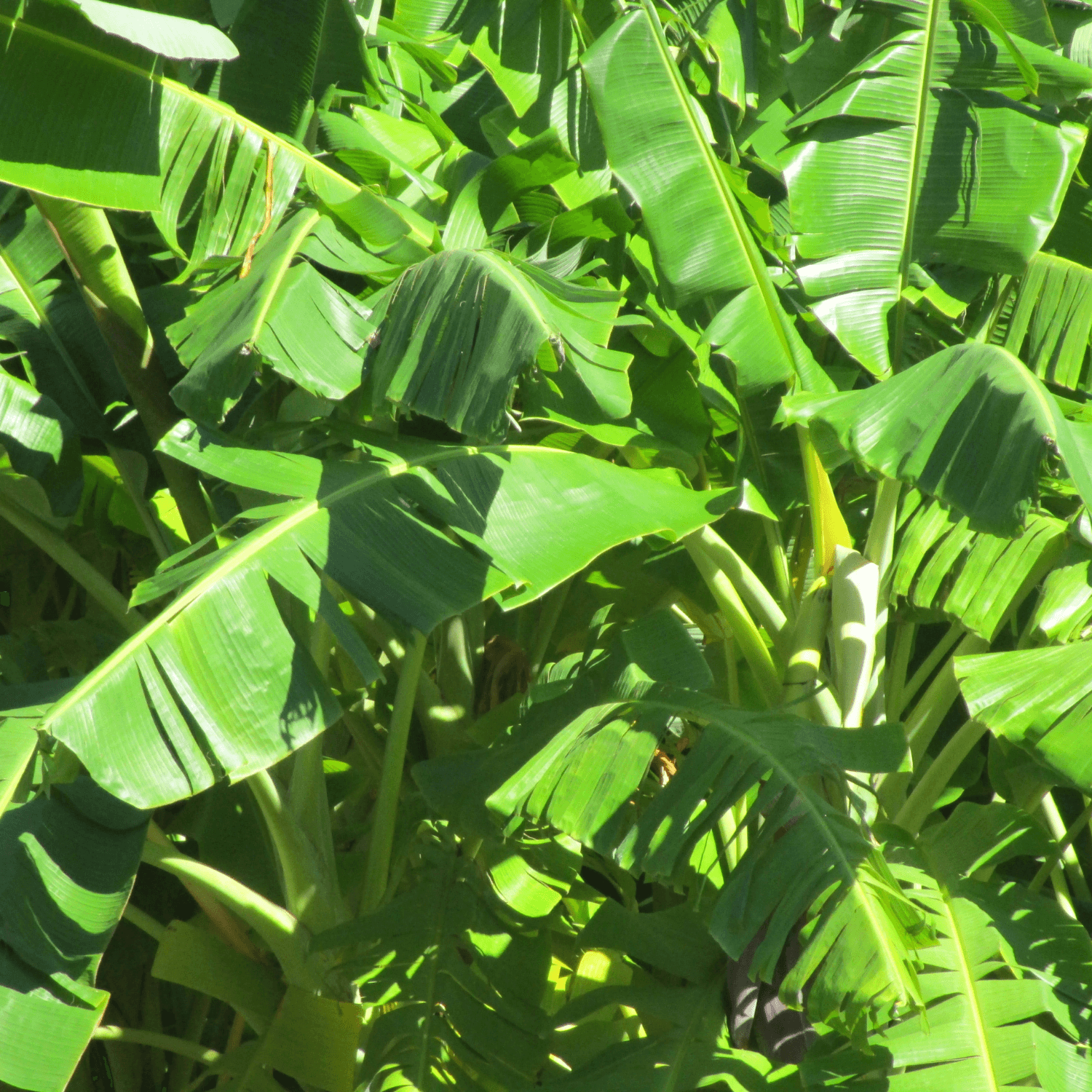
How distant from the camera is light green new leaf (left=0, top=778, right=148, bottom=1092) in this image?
1865 mm

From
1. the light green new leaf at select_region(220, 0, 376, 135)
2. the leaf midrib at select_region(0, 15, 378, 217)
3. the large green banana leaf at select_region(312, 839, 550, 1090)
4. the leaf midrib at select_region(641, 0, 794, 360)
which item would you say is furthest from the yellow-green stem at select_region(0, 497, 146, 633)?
the leaf midrib at select_region(641, 0, 794, 360)

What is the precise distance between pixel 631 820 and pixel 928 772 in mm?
782

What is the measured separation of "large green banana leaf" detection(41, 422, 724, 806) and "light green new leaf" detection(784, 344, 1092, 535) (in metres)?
0.38

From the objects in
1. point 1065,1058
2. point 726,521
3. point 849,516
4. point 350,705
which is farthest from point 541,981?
point 849,516

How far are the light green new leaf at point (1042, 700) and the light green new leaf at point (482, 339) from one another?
81 centimetres

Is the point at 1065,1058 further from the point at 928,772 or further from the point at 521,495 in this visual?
the point at 521,495

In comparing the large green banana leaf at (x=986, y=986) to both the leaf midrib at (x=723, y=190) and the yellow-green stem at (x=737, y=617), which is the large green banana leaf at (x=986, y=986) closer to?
the yellow-green stem at (x=737, y=617)

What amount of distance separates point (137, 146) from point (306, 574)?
1061mm

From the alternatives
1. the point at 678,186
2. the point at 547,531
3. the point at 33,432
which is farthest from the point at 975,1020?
the point at 33,432

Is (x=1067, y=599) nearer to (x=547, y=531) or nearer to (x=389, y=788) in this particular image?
(x=547, y=531)

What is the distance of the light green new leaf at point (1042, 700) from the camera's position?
1783 millimetres

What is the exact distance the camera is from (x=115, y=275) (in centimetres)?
242

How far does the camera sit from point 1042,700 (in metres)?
1.88

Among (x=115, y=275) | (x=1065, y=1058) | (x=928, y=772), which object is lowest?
(x=1065, y=1058)
